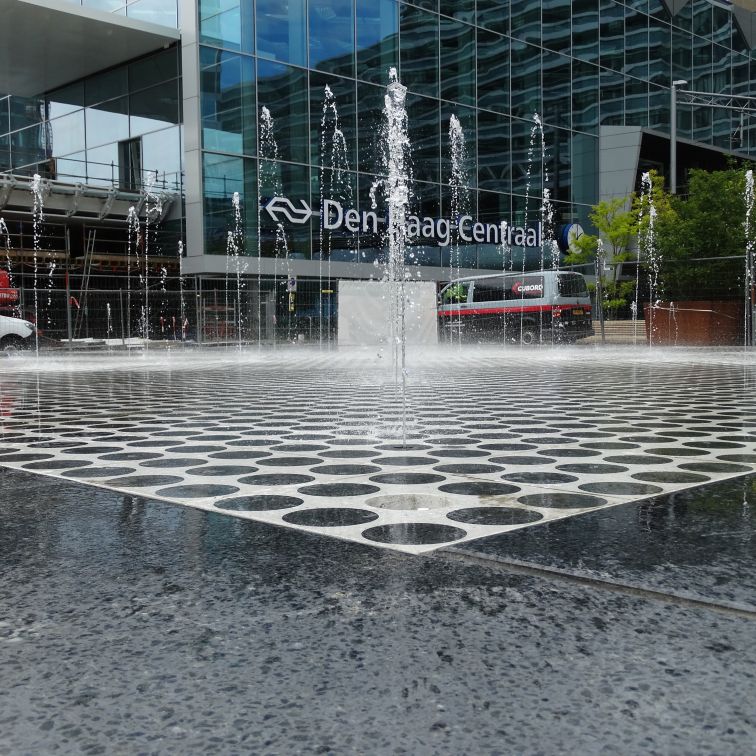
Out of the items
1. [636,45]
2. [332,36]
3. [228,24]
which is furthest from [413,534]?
[636,45]

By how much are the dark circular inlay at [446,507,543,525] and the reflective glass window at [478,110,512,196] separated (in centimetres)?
2772

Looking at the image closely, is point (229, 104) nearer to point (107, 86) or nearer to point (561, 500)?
point (107, 86)

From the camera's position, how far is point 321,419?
6707 mm

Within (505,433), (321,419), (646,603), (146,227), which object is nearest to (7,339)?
(146,227)

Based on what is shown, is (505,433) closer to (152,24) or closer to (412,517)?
(412,517)

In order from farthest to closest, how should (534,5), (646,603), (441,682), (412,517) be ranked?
(534,5)
(412,517)
(646,603)
(441,682)

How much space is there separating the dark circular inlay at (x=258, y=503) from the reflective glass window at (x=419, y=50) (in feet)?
84.6

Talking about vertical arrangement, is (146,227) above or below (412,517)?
above

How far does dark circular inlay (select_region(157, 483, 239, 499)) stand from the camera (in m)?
3.73

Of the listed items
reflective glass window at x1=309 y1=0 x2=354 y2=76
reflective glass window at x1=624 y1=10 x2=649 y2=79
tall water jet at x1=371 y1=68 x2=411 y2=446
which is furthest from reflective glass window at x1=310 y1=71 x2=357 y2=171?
reflective glass window at x1=624 y1=10 x2=649 y2=79

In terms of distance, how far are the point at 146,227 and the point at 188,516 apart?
2291 cm

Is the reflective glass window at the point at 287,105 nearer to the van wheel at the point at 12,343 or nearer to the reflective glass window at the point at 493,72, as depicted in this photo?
the reflective glass window at the point at 493,72

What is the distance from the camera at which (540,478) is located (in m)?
4.01

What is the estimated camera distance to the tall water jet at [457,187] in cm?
2902
